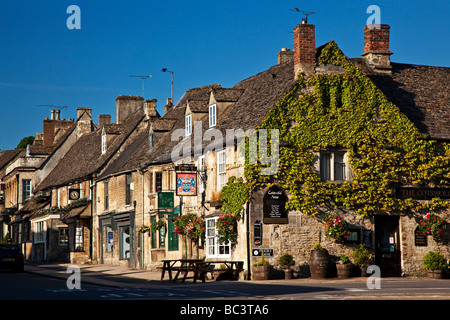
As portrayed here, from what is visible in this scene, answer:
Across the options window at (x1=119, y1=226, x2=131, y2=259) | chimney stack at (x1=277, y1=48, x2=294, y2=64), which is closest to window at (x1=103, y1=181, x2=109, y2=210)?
window at (x1=119, y1=226, x2=131, y2=259)

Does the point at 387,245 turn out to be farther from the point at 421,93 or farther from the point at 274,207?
the point at 421,93

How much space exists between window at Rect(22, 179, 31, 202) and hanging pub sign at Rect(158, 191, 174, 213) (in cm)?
2772

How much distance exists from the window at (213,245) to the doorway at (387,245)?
608 cm

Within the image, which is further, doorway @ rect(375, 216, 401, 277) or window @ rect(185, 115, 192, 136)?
window @ rect(185, 115, 192, 136)

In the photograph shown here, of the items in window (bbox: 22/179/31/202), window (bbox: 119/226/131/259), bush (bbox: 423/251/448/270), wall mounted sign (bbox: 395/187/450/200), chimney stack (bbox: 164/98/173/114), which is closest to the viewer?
bush (bbox: 423/251/448/270)

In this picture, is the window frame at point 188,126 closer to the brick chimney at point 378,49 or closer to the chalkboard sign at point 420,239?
the brick chimney at point 378,49

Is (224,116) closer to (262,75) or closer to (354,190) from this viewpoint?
(262,75)

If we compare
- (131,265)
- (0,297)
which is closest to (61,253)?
(131,265)

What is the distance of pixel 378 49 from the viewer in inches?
1359

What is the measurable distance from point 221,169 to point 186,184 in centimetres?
179

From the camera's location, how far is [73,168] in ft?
169

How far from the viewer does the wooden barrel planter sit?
91.9ft

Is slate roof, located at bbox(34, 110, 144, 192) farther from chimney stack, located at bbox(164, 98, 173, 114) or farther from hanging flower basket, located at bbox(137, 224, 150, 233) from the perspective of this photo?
hanging flower basket, located at bbox(137, 224, 150, 233)
